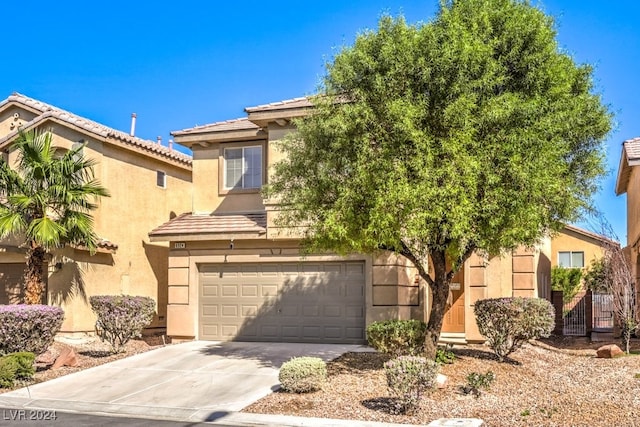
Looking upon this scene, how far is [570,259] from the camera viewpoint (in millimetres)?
37844

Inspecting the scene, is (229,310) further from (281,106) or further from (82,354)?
(281,106)

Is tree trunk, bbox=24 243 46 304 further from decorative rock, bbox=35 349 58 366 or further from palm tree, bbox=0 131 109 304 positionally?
decorative rock, bbox=35 349 58 366

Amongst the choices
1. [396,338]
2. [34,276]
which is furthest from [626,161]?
[34,276]

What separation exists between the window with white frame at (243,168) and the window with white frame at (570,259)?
22.6 meters

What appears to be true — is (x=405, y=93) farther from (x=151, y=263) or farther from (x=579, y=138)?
(x=151, y=263)

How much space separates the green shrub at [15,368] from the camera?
14.2 meters

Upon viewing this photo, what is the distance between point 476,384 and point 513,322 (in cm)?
363

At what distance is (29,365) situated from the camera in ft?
48.3

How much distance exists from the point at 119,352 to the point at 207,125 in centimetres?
775

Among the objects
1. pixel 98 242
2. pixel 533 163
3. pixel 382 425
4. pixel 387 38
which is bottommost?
pixel 382 425

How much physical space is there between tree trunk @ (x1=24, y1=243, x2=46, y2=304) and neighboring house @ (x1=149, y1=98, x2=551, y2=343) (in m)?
3.37

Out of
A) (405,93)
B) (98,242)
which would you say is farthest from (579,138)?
(98,242)

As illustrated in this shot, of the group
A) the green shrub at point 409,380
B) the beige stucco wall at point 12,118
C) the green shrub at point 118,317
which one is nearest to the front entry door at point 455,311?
the green shrub at point 118,317

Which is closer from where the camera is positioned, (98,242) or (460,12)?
(460,12)
